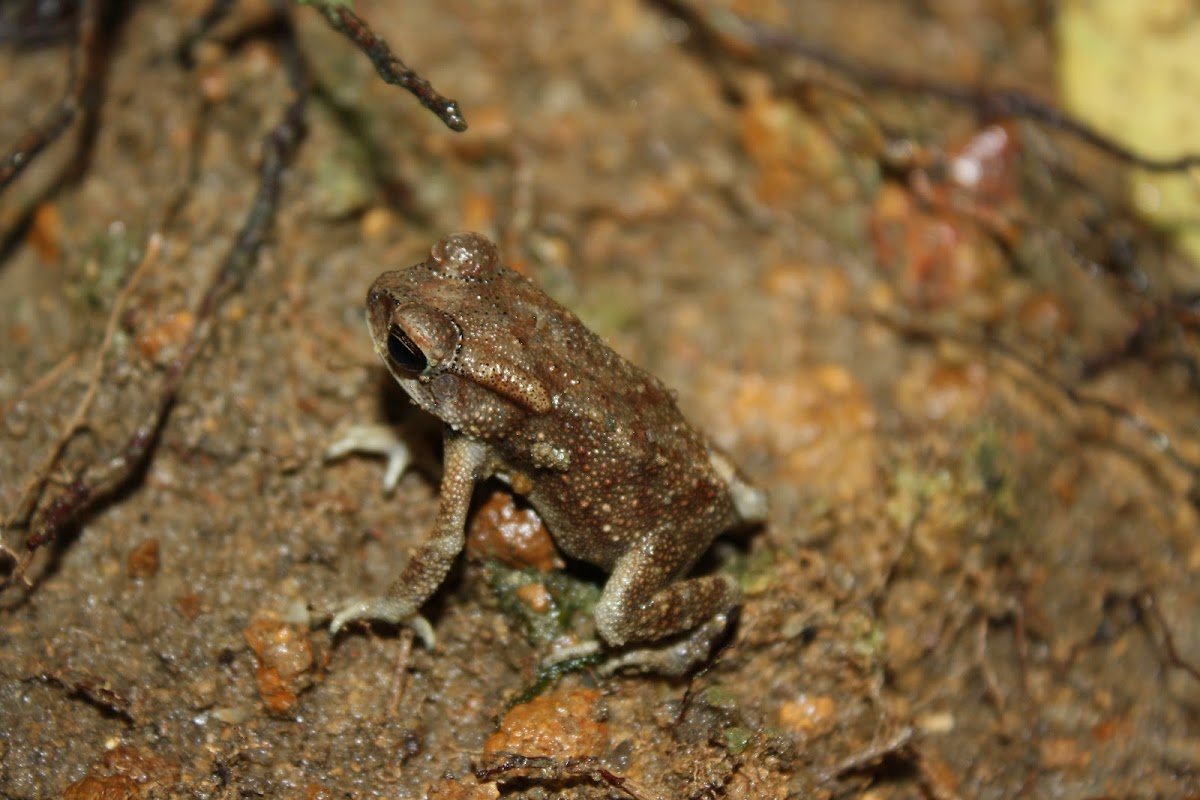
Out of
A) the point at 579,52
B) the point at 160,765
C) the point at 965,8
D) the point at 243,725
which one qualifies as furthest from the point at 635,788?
the point at 965,8

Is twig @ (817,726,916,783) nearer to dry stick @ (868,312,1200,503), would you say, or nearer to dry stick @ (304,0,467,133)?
dry stick @ (868,312,1200,503)

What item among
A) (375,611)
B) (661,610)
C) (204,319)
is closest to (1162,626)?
(661,610)

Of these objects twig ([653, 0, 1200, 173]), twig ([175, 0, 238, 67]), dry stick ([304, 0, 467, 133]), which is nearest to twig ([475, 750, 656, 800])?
dry stick ([304, 0, 467, 133])

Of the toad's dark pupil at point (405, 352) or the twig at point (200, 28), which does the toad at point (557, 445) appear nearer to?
the toad's dark pupil at point (405, 352)

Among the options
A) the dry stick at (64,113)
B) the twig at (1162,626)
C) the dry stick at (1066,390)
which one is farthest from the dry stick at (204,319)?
the twig at (1162,626)

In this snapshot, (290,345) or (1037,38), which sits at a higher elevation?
(1037,38)

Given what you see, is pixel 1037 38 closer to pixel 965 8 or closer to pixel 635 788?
pixel 965 8
